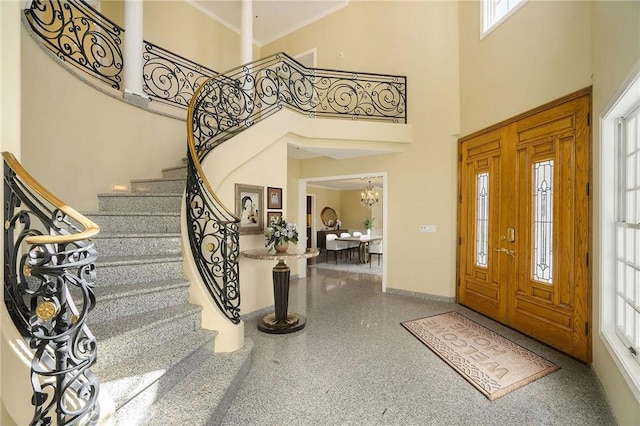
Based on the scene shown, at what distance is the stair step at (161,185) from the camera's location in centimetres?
354

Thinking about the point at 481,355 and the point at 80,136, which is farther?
the point at 80,136

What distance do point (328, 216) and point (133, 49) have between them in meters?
9.50

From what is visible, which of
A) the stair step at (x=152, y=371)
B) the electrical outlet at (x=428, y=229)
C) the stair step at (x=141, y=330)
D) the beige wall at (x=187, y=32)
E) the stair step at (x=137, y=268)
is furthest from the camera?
the beige wall at (x=187, y=32)

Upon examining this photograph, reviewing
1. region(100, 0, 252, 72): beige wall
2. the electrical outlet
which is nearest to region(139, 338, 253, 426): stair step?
the electrical outlet

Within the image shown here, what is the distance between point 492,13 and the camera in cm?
412

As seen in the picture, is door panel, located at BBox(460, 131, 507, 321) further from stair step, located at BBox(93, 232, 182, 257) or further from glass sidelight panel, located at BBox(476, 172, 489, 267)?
stair step, located at BBox(93, 232, 182, 257)

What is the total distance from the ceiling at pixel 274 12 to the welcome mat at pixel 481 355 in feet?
21.1

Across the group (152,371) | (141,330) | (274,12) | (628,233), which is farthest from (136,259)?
(274,12)

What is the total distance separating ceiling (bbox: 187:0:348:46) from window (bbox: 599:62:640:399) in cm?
565

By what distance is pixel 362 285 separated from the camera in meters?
5.96

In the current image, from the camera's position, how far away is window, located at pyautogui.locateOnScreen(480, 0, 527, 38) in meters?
3.86

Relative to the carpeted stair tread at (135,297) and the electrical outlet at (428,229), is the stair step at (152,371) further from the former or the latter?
the electrical outlet at (428,229)

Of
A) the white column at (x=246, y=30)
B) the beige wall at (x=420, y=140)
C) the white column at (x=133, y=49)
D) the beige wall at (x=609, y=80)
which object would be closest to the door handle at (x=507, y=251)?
the beige wall at (x=420, y=140)

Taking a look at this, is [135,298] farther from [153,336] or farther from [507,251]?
[507,251]
